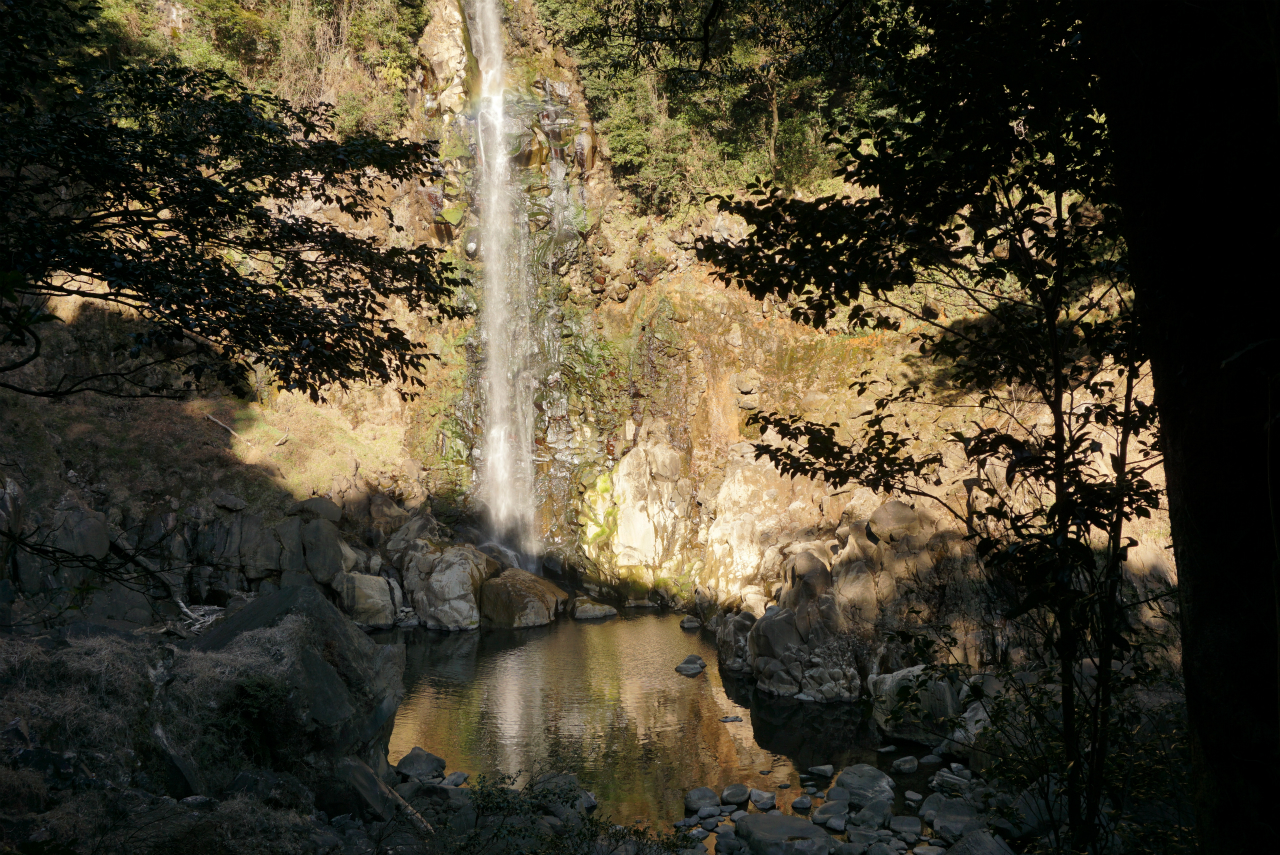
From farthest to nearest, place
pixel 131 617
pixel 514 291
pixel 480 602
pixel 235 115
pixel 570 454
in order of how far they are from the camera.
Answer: pixel 514 291
pixel 570 454
pixel 480 602
pixel 131 617
pixel 235 115

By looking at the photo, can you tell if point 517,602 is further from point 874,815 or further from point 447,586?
point 874,815

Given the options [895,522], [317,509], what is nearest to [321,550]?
[317,509]

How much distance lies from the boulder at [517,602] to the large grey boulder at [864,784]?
33.1ft

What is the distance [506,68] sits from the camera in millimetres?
25484

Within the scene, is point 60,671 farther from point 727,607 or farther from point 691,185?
point 691,185

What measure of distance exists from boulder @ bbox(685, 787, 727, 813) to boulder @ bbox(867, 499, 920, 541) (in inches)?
216

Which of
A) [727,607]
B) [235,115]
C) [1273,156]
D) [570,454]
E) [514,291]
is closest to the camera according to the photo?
[1273,156]

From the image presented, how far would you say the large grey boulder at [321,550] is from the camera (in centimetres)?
1742

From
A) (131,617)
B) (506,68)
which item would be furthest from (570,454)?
(506,68)

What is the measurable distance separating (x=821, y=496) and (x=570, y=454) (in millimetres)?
8729

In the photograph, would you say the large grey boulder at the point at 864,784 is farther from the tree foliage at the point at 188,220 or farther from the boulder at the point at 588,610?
the boulder at the point at 588,610

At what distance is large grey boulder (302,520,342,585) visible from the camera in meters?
17.4

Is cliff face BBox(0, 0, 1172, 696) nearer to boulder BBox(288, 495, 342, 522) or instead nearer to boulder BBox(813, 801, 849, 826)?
boulder BBox(288, 495, 342, 522)

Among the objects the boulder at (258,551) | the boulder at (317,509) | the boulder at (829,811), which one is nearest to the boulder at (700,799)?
the boulder at (829,811)
